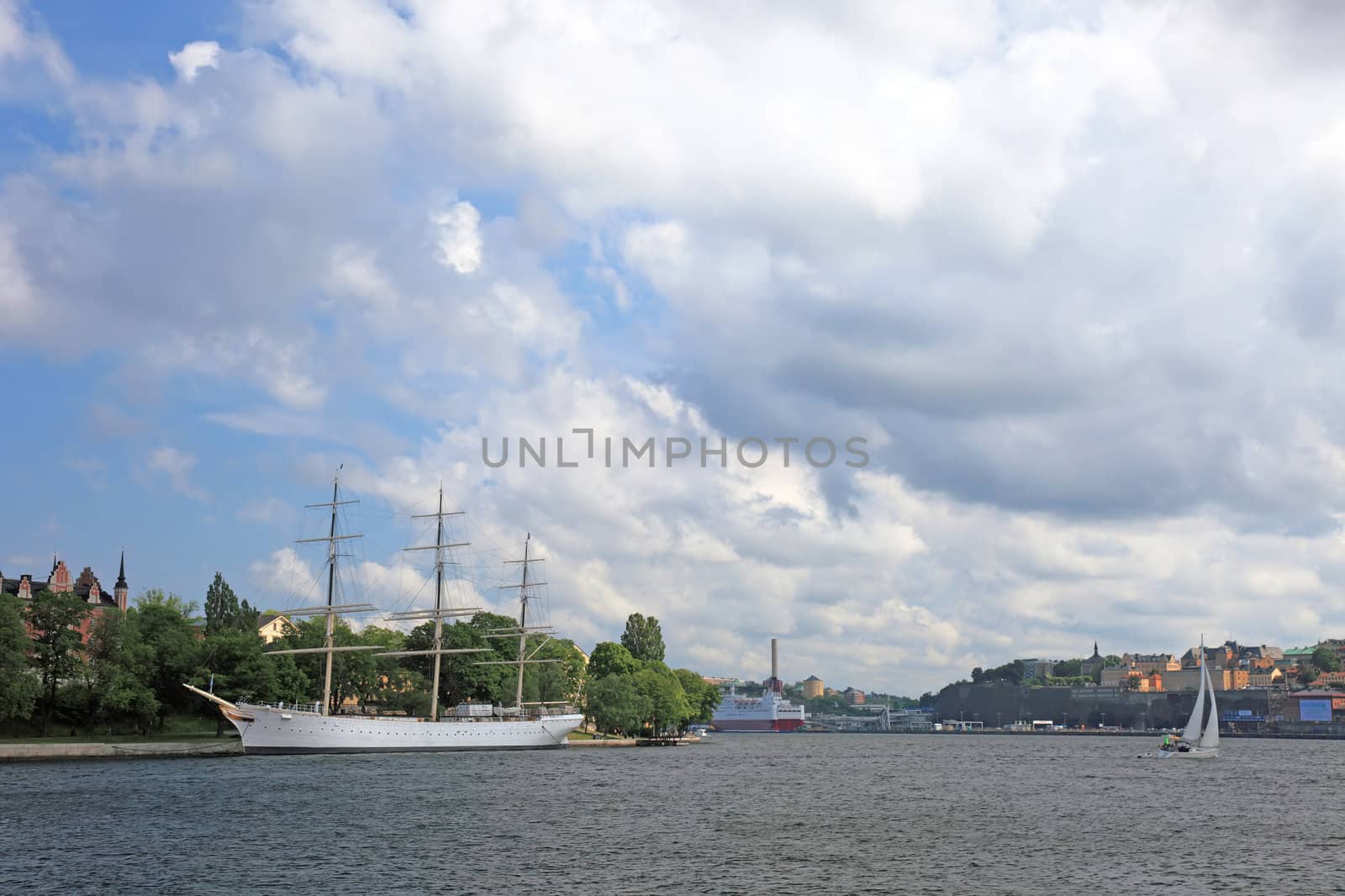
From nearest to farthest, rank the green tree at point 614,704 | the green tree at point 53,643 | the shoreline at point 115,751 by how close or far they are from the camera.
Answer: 1. the shoreline at point 115,751
2. the green tree at point 53,643
3. the green tree at point 614,704

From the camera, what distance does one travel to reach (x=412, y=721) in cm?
13788

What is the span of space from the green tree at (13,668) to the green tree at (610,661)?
95.7 metres

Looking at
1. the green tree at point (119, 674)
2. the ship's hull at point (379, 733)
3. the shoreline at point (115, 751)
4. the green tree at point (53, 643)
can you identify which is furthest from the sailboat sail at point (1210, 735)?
the green tree at point (53, 643)

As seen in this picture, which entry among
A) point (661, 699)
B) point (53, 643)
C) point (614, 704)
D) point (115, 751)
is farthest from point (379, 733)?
point (661, 699)

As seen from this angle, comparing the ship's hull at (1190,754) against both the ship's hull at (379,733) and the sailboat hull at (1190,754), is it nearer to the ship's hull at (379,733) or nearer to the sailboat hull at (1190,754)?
the sailboat hull at (1190,754)

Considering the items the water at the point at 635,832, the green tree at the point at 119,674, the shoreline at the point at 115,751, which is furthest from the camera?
the green tree at the point at 119,674

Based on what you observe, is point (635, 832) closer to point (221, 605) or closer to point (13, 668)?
point (13, 668)

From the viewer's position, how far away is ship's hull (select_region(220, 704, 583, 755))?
392 ft

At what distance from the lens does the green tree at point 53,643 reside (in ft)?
358

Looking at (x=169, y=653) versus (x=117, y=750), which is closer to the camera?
(x=117, y=750)

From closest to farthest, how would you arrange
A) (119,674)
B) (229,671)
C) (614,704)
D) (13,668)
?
(13,668)
(119,674)
(229,671)
(614,704)

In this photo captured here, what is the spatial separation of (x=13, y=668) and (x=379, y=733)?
41781 millimetres

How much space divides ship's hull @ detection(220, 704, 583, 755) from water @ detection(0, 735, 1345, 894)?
49.5 feet

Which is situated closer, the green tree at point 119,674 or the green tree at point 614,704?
the green tree at point 119,674
